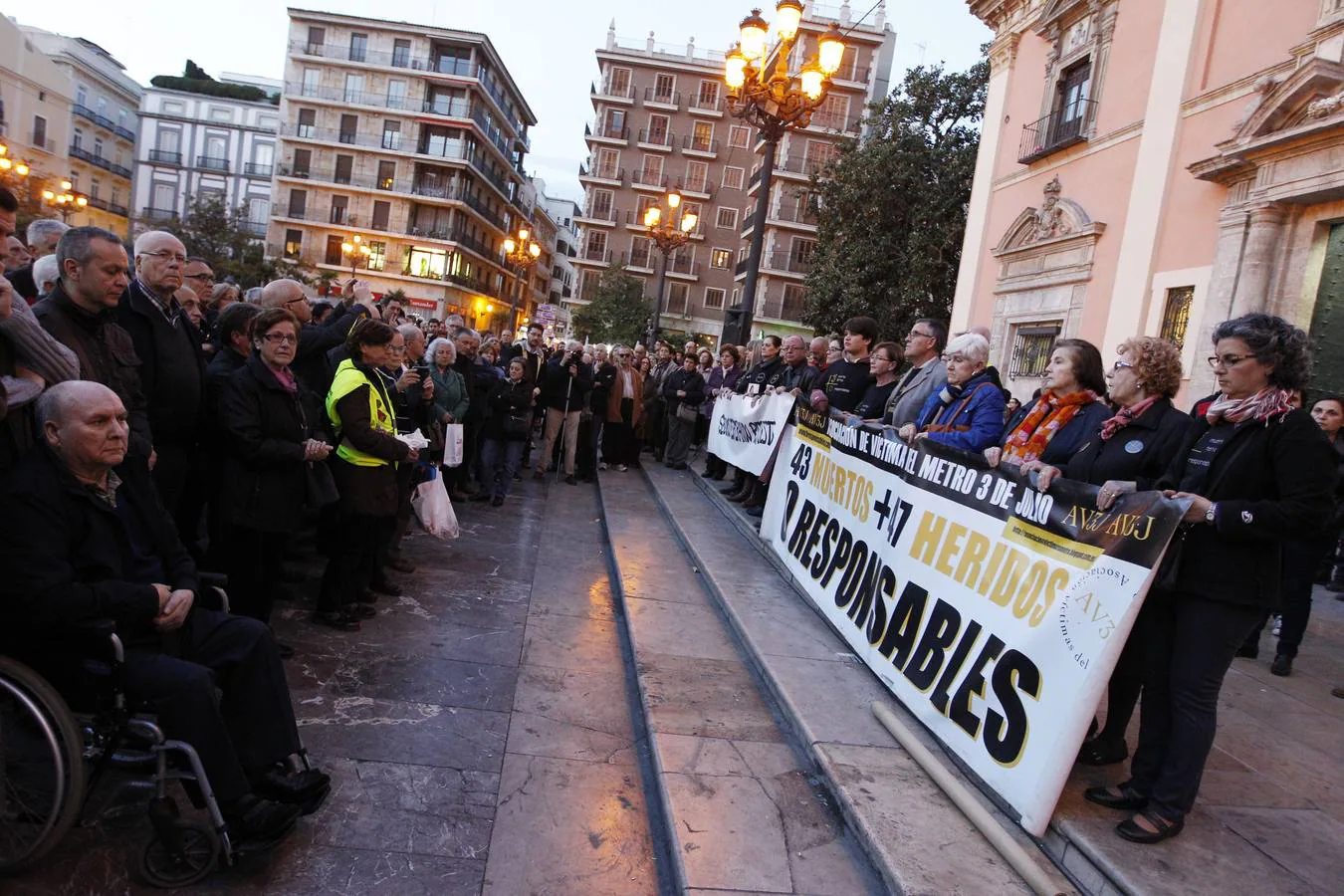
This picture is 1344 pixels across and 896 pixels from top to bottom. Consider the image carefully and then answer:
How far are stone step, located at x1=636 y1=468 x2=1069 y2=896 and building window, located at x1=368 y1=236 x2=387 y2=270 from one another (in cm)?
5148

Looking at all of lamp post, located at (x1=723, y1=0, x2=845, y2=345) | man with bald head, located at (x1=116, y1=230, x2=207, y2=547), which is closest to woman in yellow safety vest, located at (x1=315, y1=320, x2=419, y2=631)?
man with bald head, located at (x1=116, y1=230, x2=207, y2=547)

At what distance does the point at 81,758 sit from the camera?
8.00 ft

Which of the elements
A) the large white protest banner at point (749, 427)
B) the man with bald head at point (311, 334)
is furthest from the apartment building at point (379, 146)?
the man with bald head at point (311, 334)

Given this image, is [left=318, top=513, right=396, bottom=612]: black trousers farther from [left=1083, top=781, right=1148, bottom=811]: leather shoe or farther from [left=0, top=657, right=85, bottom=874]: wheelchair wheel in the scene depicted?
[left=1083, top=781, right=1148, bottom=811]: leather shoe

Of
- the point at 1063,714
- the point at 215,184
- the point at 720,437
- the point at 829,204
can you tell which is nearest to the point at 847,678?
the point at 1063,714

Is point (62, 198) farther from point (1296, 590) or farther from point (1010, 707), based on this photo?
point (1296, 590)

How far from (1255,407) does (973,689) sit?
1.51m

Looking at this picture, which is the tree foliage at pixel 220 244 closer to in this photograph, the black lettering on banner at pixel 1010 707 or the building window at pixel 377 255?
the building window at pixel 377 255

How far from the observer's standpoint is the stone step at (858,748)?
9.12ft

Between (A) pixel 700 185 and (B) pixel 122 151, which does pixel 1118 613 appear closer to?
(A) pixel 700 185

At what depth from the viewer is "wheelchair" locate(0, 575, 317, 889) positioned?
2.43m

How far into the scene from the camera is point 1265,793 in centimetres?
338

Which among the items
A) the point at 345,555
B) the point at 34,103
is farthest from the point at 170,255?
the point at 34,103

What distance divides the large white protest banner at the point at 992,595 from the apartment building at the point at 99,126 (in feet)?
194
